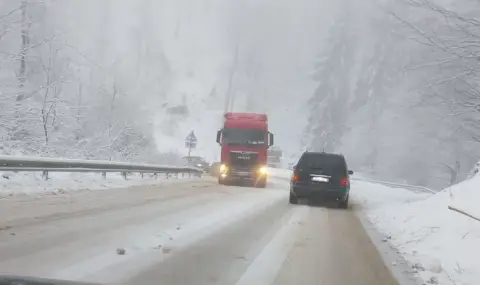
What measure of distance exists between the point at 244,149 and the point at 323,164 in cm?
923

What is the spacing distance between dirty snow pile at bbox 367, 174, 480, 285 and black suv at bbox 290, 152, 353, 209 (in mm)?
2394

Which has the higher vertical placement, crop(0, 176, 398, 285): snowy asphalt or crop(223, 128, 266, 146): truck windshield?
crop(223, 128, 266, 146): truck windshield

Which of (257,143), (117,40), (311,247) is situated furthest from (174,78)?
(311,247)

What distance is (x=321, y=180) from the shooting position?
1906 cm

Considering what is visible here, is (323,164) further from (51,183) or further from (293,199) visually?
(51,183)

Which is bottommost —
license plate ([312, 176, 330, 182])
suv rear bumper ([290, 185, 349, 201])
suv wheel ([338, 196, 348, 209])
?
suv wheel ([338, 196, 348, 209])

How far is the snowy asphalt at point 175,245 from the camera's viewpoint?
21.6 feet

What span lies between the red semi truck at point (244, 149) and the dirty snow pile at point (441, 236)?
473 inches

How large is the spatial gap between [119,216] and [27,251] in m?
4.42

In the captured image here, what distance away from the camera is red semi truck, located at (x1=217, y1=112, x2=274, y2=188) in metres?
28.3

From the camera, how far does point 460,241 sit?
977 centimetres

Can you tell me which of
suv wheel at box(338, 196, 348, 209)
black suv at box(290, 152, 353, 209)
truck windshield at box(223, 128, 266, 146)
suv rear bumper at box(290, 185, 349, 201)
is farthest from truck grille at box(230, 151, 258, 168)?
suv wheel at box(338, 196, 348, 209)

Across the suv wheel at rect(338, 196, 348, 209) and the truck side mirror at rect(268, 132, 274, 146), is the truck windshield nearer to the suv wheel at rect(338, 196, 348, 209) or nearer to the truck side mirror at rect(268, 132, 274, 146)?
the truck side mirror at rect(268, 132, 274, 146)

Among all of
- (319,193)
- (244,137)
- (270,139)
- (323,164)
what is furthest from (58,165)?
(270,139)
